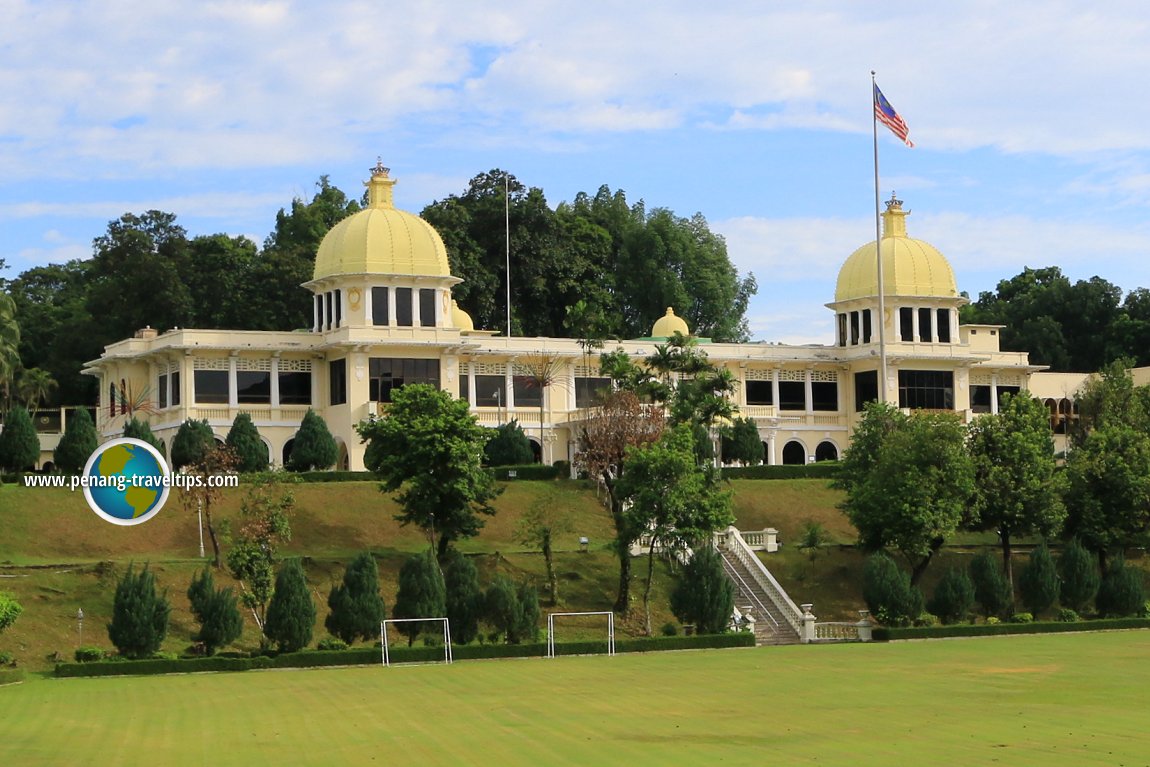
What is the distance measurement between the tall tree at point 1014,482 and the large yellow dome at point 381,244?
2662cm

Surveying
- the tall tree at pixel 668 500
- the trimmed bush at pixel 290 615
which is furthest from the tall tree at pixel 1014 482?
the trimmed bush at pixel 290 615

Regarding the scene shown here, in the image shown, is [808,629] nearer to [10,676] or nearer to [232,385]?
[10,676]

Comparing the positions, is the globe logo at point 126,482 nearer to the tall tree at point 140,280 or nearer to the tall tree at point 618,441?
the tall tree at point 618,441

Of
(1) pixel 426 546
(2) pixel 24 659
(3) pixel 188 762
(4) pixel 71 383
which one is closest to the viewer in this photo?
(3) pixel 188 762

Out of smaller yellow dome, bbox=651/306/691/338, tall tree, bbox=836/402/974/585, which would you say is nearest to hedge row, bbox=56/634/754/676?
tall tree, bbox=836/402/974/585

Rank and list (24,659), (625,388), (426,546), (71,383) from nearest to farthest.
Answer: (24,659)
(426,546)
(625,388)
(71,383)

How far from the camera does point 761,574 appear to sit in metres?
63.3

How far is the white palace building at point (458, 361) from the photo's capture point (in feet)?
255

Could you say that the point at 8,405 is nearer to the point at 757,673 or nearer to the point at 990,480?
the point at 990,480

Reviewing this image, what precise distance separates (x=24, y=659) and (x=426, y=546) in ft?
62.4

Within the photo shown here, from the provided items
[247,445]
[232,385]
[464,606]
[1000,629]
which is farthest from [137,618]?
[232,385]

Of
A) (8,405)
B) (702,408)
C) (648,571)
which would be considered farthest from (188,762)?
(8,405)

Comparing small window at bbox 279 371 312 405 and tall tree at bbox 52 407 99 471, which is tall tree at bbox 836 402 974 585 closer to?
small window at bbox 279 371 312 405

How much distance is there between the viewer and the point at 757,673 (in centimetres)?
4394
